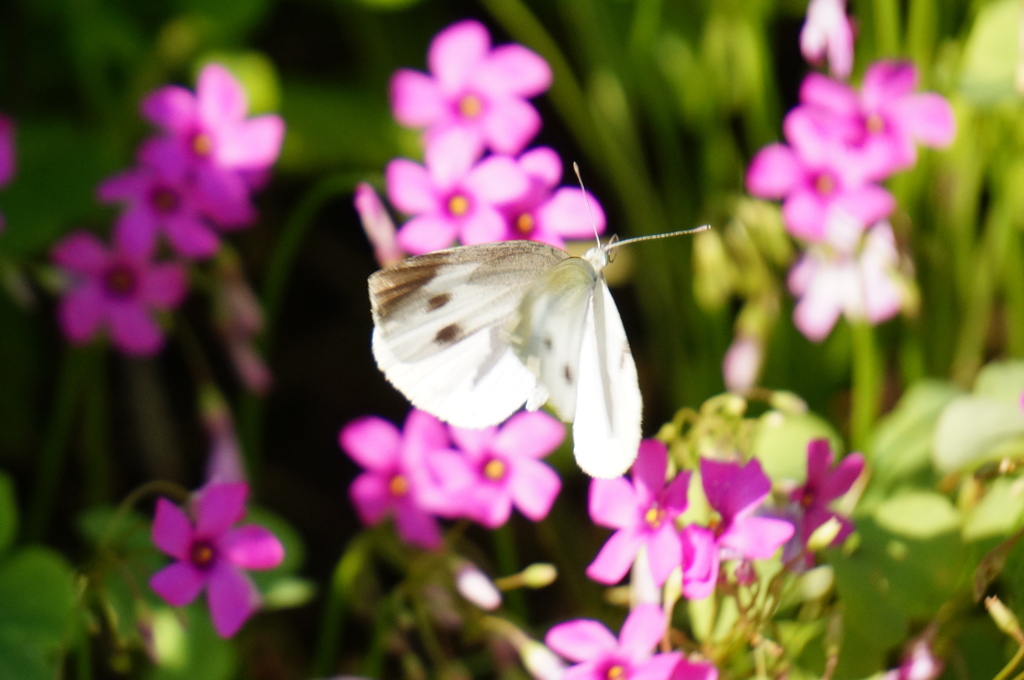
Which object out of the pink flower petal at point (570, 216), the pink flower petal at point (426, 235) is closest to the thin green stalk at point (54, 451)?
the pink flower petal at point (426, 235)

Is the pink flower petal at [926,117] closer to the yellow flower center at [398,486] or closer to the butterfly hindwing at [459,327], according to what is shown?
the butterfly hindwing at [459,327]

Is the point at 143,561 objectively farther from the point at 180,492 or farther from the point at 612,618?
the point at 612,618

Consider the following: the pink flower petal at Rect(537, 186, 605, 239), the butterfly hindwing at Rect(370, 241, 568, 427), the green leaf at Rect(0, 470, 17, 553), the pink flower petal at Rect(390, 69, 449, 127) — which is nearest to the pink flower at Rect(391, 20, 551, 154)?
the pink flower petal at Rect(390, 69, 449, 127)

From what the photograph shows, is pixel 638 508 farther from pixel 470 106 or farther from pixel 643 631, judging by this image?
pixel 470 106

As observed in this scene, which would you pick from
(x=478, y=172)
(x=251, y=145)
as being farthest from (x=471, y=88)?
(x=251, y=145)

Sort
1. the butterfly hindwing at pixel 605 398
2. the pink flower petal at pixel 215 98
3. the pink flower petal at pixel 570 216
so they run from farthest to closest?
1. the pink flower petal at pixel 215 98
2. the pink flower petal at pixel 570 216
3. the butterfly hindwing at pixel 605 398

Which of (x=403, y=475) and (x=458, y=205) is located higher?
(x=458, y=205)
